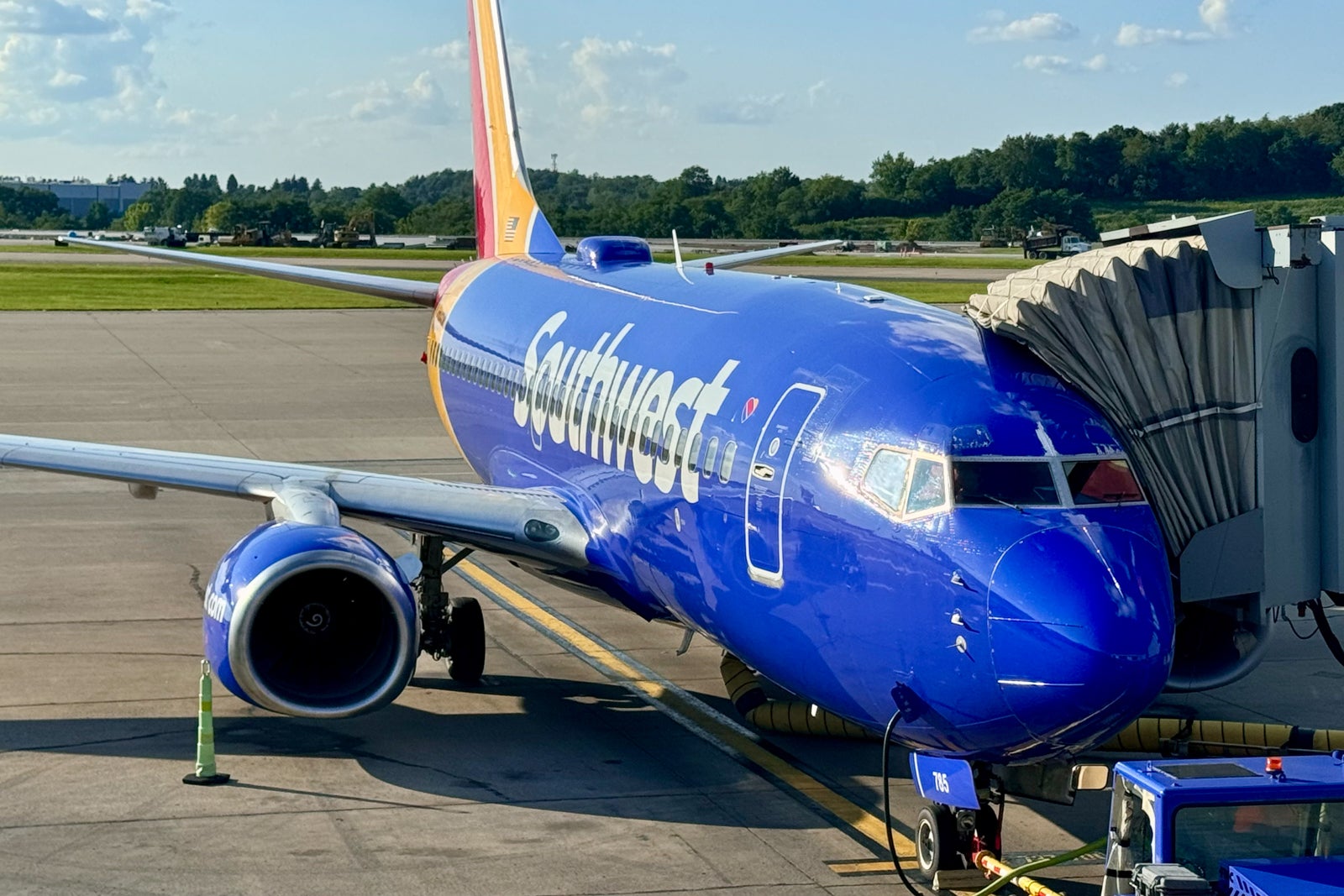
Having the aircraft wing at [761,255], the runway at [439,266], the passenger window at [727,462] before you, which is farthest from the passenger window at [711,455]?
the runway at [439,266]

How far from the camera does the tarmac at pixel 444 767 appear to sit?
39.9ft

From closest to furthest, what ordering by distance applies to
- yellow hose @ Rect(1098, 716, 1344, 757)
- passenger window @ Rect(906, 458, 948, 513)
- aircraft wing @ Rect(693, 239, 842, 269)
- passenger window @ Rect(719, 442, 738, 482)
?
passenger window @ Rect(906, 458, 948, 513) → passenger window @ Rect(719, 442, 738, 482) → yellow hose @ Rect(1098, 716, 1344, 757) → aircraft wing @ Rect(693, 239, 842, 269)

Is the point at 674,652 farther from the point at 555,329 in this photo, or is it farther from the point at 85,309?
the point at 85,309

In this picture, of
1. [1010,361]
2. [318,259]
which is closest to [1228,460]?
[1010,361]

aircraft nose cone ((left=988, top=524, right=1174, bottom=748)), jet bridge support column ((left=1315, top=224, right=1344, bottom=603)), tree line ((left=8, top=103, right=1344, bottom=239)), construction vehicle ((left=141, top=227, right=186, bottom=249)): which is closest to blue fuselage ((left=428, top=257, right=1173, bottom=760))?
aircraft nose cone ((left=988, top=524, right=1174, bottom=748))

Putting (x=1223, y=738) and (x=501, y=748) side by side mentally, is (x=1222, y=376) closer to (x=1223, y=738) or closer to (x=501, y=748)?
(x=1223, y=738)

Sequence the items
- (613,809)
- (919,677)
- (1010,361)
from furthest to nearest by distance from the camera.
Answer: (613,809) < (1010,361) < (919,677)

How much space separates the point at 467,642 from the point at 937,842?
7.33 metres

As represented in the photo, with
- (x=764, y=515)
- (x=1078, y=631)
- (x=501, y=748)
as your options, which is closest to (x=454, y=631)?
(x=501, y=748)

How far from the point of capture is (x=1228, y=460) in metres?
11.3

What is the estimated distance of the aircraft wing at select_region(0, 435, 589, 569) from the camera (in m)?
16.4

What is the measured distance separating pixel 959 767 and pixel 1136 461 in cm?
224

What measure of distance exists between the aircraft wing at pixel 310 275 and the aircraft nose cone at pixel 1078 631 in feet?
51.1

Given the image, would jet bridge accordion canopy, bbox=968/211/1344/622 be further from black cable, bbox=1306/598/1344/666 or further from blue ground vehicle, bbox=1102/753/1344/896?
blue ground vehicle, bbox=1102/753/1344/896
